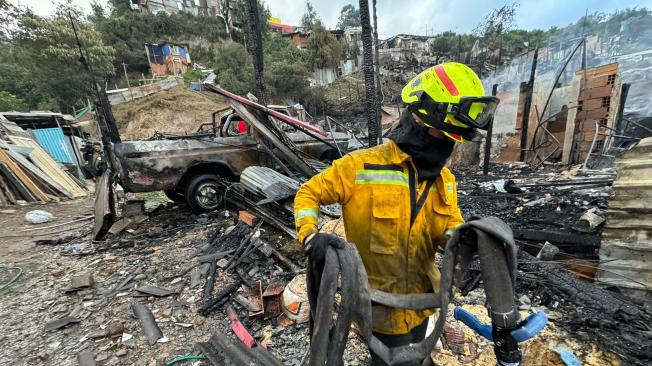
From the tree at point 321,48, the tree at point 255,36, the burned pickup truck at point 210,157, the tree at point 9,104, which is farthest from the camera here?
the tree at point 321,48

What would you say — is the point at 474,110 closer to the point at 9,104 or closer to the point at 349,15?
the point at 9,104

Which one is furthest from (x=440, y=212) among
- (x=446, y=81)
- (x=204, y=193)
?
(x=204, y=193)

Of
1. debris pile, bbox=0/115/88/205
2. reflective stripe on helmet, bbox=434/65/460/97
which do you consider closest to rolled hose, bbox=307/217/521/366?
reflective stripe on helmet, bbox=434/65/460/97

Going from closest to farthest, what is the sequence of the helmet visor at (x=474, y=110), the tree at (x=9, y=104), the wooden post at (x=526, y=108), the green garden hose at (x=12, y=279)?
the helmet visor at (x=474, y=110) → the green garden hose at (x=12, y=279) → the wooden post at (x=526, y=108) → the tree at (x=9, y=104)

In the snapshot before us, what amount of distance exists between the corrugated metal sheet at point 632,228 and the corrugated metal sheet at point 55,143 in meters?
17.3

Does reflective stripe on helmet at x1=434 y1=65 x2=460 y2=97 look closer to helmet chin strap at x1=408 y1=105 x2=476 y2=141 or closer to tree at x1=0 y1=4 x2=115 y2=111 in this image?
helmet chin strap at x1=408 y1=105 x2=476 y2=141

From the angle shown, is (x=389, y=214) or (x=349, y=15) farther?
(x=349, y=15)

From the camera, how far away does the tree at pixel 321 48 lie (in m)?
31.1

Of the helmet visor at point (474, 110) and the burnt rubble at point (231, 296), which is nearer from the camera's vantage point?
the helmet visor at point (474, 110)

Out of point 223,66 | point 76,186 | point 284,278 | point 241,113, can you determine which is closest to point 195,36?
point 223,66

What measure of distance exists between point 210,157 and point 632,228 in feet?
20.4

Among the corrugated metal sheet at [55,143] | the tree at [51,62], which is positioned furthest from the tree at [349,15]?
the corrugated metal sheet at [55,143]

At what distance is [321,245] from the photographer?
1.15m

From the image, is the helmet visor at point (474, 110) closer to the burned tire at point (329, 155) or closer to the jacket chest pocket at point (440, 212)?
the jacket chest pocket at point (440, 212)
